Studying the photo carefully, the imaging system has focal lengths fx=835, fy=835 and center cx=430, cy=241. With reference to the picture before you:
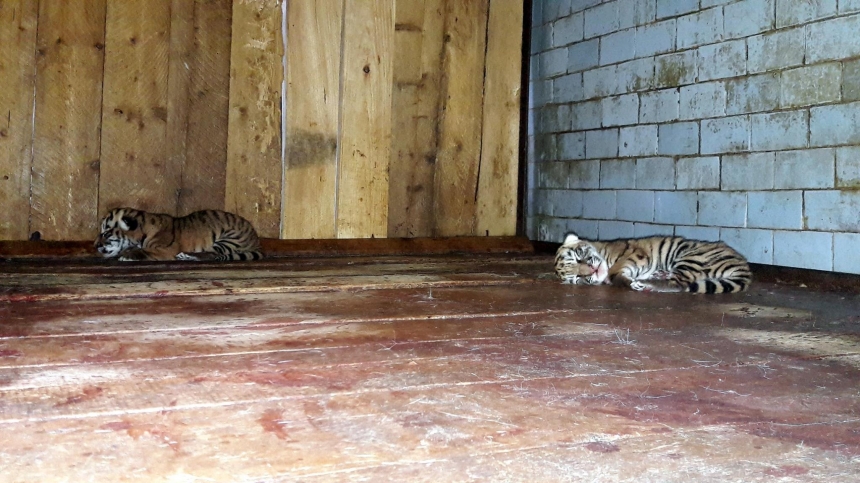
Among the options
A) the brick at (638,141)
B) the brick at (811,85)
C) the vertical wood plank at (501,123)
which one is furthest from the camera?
the vertical wood plank at (501,123)

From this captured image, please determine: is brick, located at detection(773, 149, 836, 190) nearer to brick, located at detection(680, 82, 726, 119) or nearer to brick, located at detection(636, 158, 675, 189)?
brick, located at detection(680, 82, 726, 119)

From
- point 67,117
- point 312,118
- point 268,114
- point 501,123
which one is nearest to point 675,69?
point 501,123

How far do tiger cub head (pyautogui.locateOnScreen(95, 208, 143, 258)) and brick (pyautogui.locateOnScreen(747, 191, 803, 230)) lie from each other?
166 inches

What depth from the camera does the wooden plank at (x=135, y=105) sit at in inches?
243

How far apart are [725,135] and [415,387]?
13.6ft

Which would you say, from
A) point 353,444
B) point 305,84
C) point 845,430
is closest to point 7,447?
point 353,444

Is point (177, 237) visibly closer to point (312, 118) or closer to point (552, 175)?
point (312, 118)

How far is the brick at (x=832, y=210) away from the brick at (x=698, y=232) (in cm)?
75

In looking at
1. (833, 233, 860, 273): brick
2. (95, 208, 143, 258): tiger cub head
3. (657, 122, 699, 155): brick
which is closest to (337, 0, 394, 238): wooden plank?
(95, 208, 143, 258): tiger cub head

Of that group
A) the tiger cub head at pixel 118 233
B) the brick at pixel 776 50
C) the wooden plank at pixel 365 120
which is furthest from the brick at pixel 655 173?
the tiger cub head at pixel 118 233

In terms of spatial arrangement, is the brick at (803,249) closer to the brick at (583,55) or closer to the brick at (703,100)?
the brick at (703,100)

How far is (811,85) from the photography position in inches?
200

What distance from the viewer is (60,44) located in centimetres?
601

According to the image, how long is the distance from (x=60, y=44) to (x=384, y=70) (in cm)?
249
